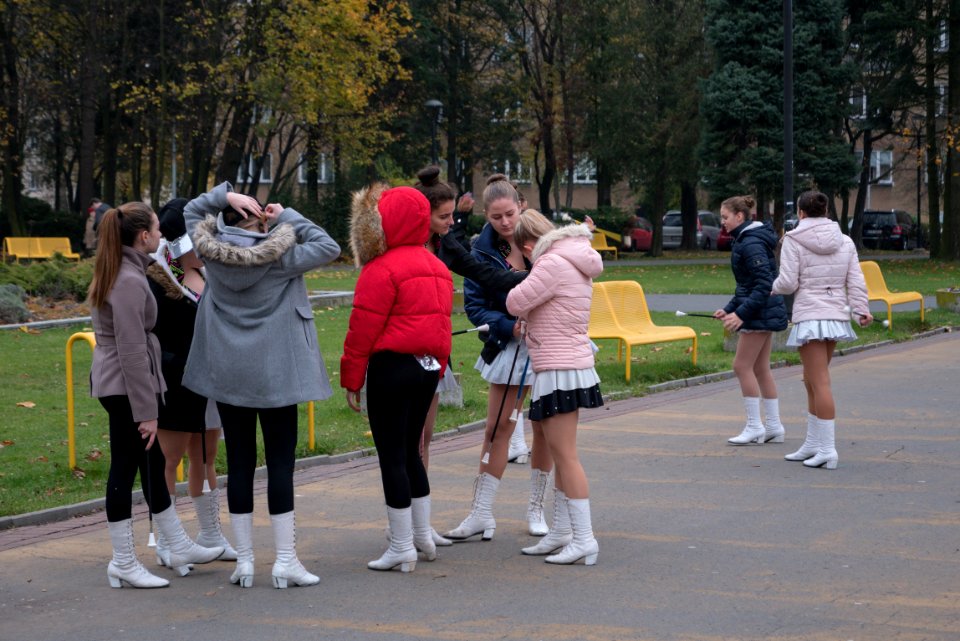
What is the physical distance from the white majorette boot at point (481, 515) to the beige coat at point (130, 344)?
180 cm

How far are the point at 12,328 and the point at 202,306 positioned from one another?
1305cm

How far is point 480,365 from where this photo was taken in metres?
7.22

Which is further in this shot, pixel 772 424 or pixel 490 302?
pixel 772 424

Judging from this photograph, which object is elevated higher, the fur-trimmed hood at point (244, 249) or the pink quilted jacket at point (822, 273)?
the fur-trimmed hood at point (244, 249)

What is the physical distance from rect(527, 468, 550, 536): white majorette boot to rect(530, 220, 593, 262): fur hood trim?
124 cm

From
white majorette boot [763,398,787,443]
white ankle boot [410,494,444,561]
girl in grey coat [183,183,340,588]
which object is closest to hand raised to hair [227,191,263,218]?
girl in grey coat [183,183,340,588]

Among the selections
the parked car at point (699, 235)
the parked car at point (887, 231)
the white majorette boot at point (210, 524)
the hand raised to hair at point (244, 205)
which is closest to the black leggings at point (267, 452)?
the white majorette boot at point (210, 524)

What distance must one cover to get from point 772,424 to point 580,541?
4048 millimetres

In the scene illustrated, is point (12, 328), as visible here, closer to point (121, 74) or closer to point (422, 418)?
point (422, 418)

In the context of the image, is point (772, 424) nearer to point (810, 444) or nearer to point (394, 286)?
point (810, 444)

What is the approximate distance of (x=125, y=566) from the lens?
600 centimetres

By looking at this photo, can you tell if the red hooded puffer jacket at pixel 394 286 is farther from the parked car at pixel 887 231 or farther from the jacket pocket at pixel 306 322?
the parked car at pixel 887 231

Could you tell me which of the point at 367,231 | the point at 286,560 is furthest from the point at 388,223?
the point at 286,560

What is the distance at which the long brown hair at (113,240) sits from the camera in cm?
592
